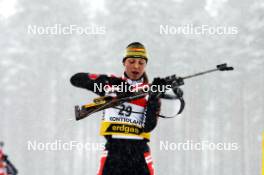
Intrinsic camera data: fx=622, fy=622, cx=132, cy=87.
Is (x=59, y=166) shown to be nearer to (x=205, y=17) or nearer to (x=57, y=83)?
(x=57, y=83)

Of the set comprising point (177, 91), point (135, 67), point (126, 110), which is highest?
point (135, 67)

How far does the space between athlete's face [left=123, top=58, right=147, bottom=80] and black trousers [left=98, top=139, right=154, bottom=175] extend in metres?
0.67

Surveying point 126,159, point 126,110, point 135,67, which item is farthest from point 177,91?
point 126,159

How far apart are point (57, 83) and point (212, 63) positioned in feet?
37.4

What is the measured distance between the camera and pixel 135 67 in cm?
639

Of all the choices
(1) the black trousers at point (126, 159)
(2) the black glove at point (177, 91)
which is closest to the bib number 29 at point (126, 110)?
(1) the black trousers at point (126, 159)

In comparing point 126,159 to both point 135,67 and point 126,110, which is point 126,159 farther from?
point 135,67

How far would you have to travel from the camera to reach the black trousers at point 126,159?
250 inches

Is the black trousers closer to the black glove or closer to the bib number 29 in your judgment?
the bib number 29

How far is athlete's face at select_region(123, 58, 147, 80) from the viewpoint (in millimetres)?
6395

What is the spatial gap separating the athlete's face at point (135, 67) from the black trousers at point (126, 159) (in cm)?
67

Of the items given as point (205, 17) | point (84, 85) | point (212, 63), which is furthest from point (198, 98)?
point (84, 85)

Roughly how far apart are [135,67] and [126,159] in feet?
3.10

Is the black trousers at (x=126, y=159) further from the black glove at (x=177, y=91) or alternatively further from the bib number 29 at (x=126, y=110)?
the black glove at (x=177, y=91)
